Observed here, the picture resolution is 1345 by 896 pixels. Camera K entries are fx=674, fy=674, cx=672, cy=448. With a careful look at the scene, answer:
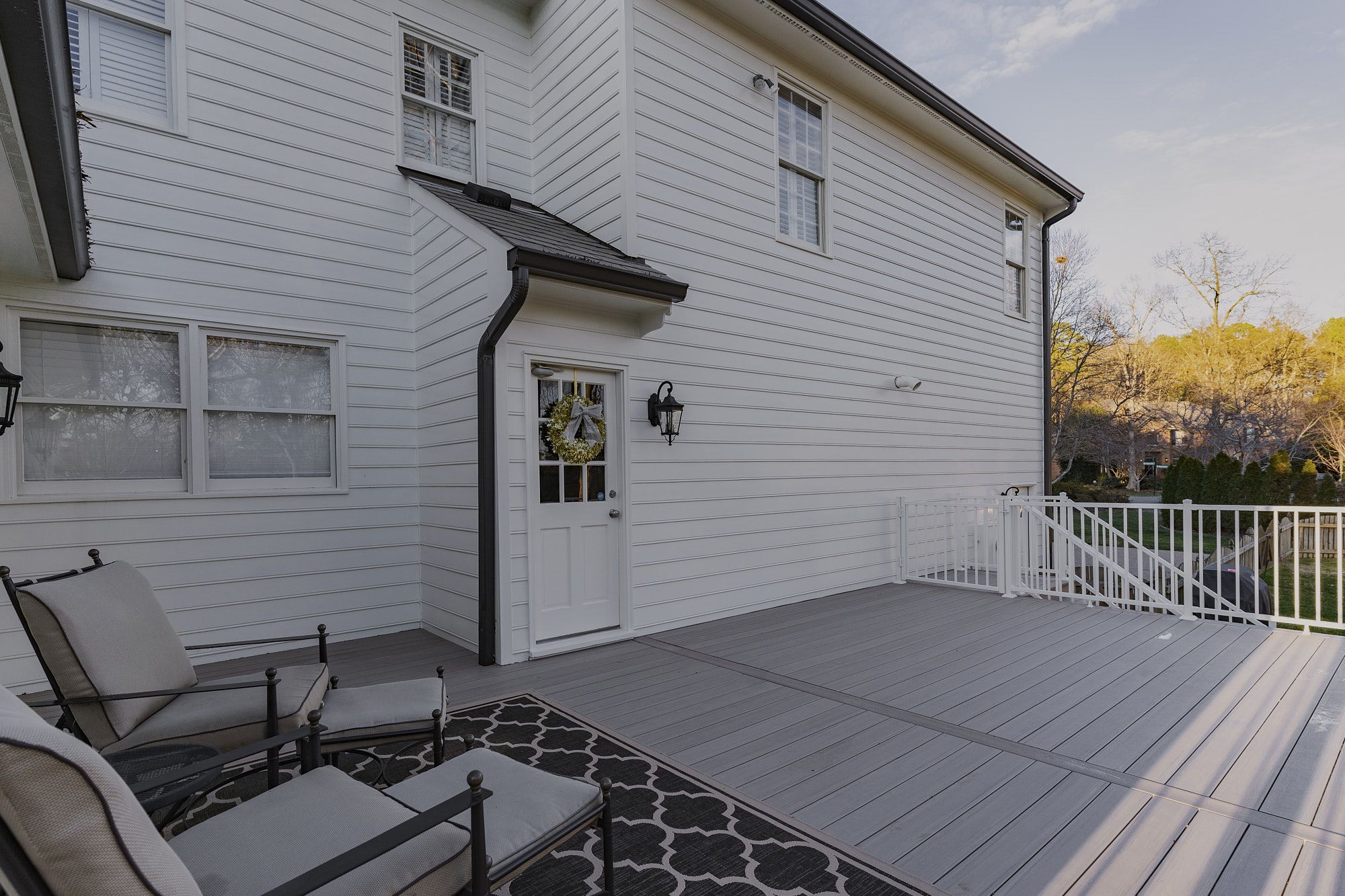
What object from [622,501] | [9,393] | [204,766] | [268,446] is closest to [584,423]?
[622,501]

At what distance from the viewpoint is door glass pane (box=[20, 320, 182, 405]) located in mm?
3951

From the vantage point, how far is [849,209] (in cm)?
691

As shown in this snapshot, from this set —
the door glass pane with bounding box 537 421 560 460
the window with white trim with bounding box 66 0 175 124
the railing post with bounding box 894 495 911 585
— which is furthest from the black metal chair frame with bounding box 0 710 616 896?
the railing post with bounding box 894 495 911 585

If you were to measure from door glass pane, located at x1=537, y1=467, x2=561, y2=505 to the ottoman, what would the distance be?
8.89 ft

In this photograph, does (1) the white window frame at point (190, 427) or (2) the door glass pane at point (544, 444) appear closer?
(1) the white window frame at point (190, 427)

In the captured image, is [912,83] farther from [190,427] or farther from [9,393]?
[9,393]

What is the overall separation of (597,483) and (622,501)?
23cm

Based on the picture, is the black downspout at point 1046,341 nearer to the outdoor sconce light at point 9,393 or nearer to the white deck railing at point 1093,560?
the white deck railing at point 1093,560

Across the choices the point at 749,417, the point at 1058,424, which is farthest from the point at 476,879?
the point at 1058,424

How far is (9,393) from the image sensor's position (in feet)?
11.5

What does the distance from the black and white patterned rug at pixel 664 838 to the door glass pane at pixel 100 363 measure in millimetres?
2782

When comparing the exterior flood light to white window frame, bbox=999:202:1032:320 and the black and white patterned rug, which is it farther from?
white window frame, bbox=999:202:1032:320

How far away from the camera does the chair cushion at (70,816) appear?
902 millimetres

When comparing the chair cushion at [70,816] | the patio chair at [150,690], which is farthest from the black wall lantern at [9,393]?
the chair cushion at [70,816]
